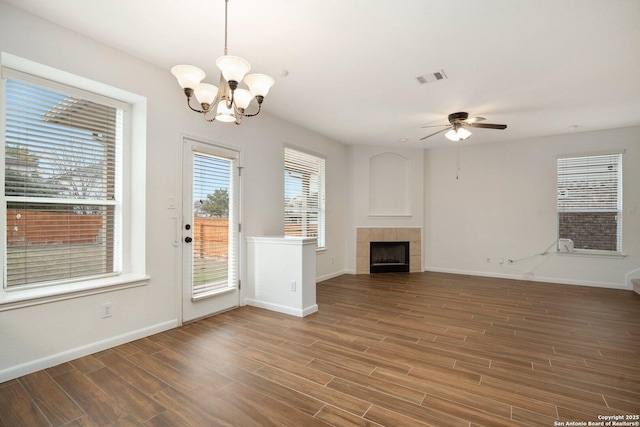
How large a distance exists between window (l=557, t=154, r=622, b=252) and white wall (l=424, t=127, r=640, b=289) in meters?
0.11

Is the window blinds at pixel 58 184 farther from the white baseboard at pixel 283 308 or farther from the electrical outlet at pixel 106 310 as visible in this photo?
the white baseboard at pixel 283 308

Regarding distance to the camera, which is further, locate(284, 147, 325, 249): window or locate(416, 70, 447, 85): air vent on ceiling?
locate(284, 147, 325, 249): window

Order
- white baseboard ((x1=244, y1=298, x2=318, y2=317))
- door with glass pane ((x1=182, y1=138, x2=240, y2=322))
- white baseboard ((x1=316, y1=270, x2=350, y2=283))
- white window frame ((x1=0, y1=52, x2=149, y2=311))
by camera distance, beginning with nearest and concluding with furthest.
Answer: white window frame ((x1=0, y1=52, x2=149, y2=311)) → door with glass pane ((x1=182, y1=138, x2=240, y2=322)) → white baseboard ((x1=244, y1=298, x2=318, y2=317)) → white baseboard ((x1=316, y1=270, x2=350, y2=283))

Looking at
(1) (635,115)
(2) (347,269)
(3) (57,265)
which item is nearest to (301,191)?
(2) (347,269)

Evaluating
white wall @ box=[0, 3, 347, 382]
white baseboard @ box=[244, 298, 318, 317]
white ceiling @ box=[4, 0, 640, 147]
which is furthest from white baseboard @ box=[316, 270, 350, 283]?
white ceiling @ box=[4, 0, 640, 147]

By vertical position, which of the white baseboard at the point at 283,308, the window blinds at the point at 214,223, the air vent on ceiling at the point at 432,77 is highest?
the air vent on ceiling at the point at 432,77

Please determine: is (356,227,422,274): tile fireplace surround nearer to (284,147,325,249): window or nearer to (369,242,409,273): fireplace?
(369,242,409,273): fireplace

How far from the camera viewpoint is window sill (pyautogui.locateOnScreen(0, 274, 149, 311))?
2305 millimetres

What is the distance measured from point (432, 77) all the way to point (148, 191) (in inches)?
128

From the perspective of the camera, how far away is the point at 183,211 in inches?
135

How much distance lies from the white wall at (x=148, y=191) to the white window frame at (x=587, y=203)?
519cm

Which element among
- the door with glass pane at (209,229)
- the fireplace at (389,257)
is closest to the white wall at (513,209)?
the fireplace at (389,257)

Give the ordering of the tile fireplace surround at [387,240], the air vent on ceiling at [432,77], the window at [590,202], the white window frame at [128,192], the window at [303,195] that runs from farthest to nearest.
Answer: the tile fireplace surround at [387,240] → the window at [590,202] → the window at [303,195] → the air vent on ceiling at [432,77] → the white window frame at [128,192]

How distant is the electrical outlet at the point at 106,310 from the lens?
2787mm
